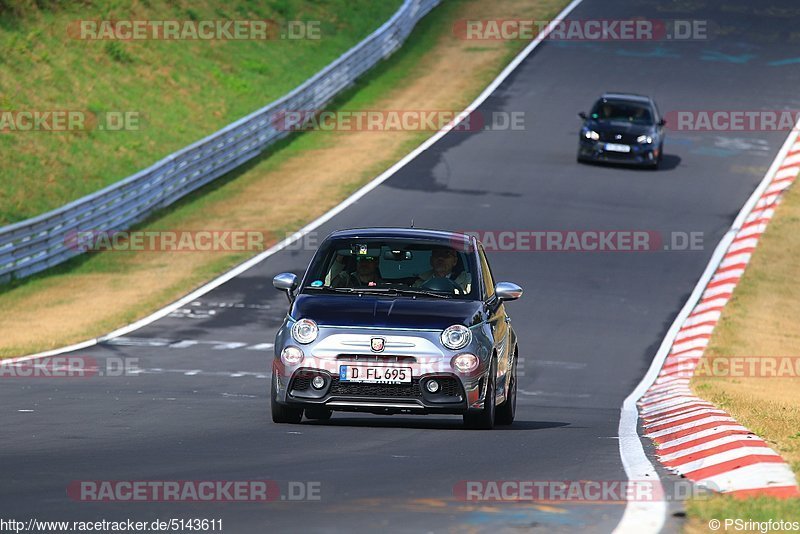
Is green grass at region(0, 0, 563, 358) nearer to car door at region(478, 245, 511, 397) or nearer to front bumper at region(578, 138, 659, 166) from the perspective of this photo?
front bumper at region(578, 138, 659, 166)

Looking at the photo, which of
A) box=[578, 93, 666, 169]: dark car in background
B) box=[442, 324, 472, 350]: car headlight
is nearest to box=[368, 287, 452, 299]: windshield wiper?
box=[442, 324, 472, 350]: car headlight

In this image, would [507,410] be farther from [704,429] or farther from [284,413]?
[284,413]

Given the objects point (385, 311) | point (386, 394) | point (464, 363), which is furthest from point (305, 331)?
point (464, 363)

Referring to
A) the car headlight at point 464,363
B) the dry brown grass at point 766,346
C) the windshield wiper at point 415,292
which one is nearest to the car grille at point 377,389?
the car headlight at point 464,363

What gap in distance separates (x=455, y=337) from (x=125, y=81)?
3061 cm

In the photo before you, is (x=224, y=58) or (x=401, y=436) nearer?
(x=401, y=436)

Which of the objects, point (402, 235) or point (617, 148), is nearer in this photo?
point (402, 235)

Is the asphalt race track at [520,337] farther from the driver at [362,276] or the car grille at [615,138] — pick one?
the driver at [362,276]

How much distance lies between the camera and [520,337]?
22016 mm

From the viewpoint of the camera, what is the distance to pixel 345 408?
11.7 meters

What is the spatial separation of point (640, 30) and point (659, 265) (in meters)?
25.3

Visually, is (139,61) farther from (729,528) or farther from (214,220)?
(729,528)

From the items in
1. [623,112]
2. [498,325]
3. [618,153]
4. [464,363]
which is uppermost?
[623,112]

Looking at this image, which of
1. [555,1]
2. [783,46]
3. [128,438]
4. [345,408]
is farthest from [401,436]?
[555,1]
